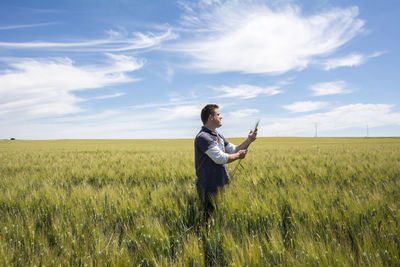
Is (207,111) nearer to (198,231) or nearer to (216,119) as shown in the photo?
(216,119)

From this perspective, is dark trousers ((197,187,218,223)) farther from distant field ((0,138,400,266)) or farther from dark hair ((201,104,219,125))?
dark hair ((201,104,219,125))

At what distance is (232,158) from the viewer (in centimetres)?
330

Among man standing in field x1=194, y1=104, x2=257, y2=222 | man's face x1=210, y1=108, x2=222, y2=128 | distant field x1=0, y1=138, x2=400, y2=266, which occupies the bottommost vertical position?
distant field x1=0, y1=138, x2=400, y2=266

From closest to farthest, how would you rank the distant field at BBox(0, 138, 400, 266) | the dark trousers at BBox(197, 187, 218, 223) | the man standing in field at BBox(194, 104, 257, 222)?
the distant field at BBox(0, 138, 400, 266) < the dark trousers at BBox(197, 187, 218, 223) < the man standing in field at BBox(194, 104, 257, 222)

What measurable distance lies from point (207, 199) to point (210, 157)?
25.2 inches

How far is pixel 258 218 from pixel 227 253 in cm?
79

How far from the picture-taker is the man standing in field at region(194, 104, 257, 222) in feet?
→ 10.6

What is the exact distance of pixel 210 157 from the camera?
329 cm

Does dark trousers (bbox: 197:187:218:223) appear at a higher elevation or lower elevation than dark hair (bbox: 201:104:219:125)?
lower

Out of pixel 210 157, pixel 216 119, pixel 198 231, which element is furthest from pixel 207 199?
pixel 216 119

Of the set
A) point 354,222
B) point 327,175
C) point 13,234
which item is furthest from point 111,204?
point 327,175

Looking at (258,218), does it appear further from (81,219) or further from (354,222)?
(81,219)

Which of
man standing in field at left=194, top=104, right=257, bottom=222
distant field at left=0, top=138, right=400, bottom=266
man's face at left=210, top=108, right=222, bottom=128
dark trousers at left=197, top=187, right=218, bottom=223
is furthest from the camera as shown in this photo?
man's face at left=210, top=108, right=222, bottom=128

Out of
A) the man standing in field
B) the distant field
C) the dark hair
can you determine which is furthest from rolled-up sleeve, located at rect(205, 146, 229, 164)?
the dark hair
